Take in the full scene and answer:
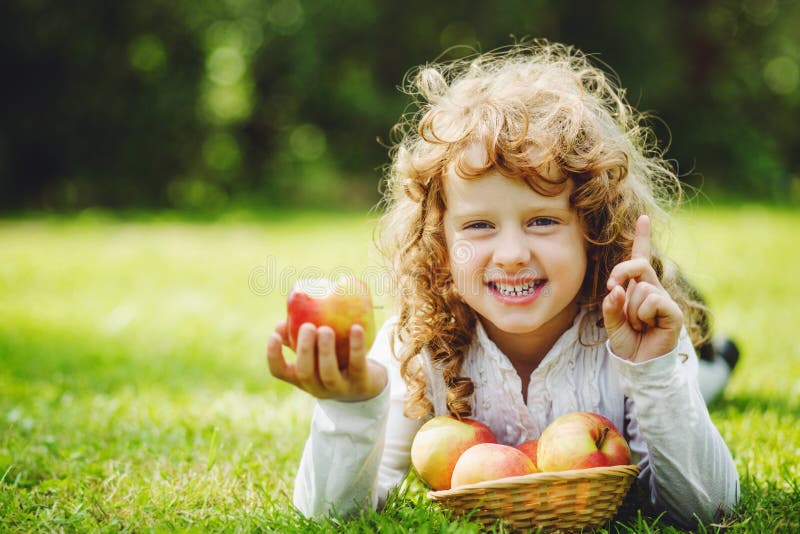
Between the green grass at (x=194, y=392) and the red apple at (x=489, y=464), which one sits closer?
the red apple at (x=489, y=464)

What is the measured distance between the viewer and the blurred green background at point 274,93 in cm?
1315

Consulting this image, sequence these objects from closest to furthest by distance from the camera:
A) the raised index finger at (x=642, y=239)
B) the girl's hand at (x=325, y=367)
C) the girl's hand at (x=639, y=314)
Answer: the girl's hand at (x=325, y=367) < the girl's hand at (x=639, y=314) < the raised index finger at (x=642, y=239)

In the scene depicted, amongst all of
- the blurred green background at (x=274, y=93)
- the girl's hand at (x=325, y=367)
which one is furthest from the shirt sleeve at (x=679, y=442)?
the blurred green background at (x=274, y=93)

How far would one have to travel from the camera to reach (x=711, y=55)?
16.8 m

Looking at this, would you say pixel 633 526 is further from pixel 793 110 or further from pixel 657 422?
pixel 793 110

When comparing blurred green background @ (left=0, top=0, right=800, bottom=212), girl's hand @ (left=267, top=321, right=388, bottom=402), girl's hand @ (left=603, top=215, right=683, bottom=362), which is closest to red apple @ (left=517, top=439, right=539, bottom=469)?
girl's hand @ (left=603, top=215, right=683, bottom=362)

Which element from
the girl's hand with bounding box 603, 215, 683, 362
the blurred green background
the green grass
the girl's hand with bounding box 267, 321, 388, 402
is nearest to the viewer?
the girl's hand with bounding box 267, 321, 388, 402

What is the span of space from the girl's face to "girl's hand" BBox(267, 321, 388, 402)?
1.48ft

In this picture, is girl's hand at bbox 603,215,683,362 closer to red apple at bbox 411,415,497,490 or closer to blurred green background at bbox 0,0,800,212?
red apple at bbox 411,415,497,490

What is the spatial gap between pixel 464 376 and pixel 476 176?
0.65 metres

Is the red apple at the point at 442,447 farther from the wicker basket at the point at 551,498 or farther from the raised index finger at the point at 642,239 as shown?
the raised index finger at the point at 642,239

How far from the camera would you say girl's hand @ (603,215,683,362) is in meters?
1.89

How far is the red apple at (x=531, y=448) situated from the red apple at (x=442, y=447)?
0.11 meters

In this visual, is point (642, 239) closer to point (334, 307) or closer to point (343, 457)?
point (334, 307)
